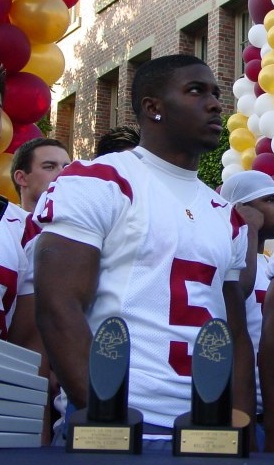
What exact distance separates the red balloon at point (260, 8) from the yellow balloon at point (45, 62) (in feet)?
6.35

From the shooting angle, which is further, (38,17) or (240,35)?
(240,35)

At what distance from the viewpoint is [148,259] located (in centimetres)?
223

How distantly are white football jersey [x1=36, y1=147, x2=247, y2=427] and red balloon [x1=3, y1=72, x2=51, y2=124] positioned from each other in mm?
3443

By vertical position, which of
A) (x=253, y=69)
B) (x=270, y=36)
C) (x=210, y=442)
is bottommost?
(x=210, y=442)

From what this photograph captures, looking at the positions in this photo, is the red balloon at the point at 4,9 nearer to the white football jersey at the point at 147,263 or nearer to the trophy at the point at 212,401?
the white football jersey at the point at 147,263

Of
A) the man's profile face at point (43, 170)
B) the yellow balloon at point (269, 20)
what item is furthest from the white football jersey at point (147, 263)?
the yellow balloon at point (269, 20)

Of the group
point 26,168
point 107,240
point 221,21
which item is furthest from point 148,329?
point 221,21

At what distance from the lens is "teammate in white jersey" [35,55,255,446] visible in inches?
83.4

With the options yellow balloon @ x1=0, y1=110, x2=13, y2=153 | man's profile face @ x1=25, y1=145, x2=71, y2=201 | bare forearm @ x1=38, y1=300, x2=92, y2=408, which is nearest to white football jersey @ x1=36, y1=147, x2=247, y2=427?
bare forearm @ x1=38, y1=300, x2=92, y2=408

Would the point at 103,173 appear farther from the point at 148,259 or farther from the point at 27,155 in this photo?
the point at 27,155

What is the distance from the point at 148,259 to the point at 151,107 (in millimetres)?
553

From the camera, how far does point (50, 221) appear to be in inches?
86.7

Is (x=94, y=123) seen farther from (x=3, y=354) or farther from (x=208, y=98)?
(x=3, y=354)

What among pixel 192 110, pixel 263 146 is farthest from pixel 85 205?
pixel 263 146
